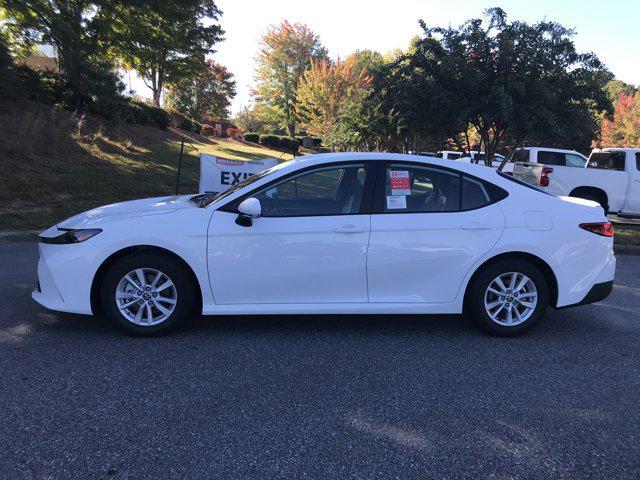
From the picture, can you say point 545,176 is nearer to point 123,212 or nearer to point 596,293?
point 596,293

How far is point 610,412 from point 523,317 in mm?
1226

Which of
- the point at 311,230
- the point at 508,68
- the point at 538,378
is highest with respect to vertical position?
the point at 508,68

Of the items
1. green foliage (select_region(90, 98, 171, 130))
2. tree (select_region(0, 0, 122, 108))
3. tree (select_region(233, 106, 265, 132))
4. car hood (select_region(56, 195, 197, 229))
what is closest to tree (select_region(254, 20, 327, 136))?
tree (select_region(233, 106, 265, 132))

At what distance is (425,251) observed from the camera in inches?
161

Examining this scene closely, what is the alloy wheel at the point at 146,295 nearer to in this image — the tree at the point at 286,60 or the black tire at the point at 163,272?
the black tire at the point at 163,272

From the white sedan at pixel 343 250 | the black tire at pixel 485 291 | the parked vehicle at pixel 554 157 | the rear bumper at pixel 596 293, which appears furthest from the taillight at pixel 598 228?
the parked vehicle at pixel 554 157

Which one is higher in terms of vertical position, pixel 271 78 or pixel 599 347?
pixel 271 78

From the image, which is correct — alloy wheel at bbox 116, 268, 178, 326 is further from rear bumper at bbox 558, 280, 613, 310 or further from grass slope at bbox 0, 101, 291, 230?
grass slope at bbox 0, 101, 291, 230

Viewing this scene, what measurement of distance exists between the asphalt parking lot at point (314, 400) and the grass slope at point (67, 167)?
596cm

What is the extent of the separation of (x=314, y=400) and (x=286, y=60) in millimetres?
59436

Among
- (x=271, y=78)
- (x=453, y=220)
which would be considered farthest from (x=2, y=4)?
(x=271, y=78)

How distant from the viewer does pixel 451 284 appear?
4.16 metres

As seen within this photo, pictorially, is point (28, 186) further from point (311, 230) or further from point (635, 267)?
point (635, 267)

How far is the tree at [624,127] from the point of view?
34.5 metres
